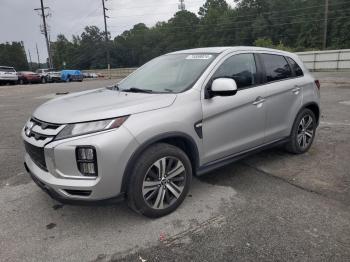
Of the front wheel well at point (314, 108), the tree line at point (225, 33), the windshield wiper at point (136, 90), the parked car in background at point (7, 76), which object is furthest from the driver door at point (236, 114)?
the tree line at point (225, 33)

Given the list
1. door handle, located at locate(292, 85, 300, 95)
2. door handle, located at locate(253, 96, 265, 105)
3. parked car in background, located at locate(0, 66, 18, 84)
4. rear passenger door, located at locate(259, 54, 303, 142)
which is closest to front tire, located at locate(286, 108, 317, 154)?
rear passenger door, located at locate(259, 54, 303, 142)

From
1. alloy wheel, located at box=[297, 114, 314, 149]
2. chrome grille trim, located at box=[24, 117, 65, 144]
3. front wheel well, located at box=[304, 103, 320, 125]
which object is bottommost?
alloy wheel, located at box=[297, 114, 314, 149]

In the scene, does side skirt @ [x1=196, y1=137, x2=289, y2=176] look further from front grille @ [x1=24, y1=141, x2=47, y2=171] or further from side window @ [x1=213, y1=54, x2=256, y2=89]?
front grille @ [x1=24, y1=141, x2=47, y2=171]

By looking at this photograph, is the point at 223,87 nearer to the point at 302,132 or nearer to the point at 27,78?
the point at 302,132

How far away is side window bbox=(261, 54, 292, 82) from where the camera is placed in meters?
4.69

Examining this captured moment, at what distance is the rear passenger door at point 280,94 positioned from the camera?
4613 millimetres

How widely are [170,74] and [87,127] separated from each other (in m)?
1.55

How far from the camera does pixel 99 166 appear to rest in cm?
300

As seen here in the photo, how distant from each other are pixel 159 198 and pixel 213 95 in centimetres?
128

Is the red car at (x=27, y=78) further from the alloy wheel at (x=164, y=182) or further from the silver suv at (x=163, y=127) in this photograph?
the alloy wheel at (x=164, y=182)

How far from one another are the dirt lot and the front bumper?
46cm

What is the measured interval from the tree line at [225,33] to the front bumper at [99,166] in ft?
162

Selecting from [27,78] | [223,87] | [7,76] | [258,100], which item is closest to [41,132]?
[223,87]

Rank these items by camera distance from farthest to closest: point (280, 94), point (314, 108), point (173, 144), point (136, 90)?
point (314, 108) < point (280, 94) < point (136, 90) < point (173, 144)
